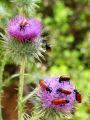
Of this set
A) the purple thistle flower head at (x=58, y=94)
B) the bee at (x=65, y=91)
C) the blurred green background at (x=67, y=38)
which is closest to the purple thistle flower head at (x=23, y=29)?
the purple thistle flower head at (x=58, y=94)

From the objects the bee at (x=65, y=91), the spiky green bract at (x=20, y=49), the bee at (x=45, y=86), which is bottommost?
the bee at (x=65, y=91)

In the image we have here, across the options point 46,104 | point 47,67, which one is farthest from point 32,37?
point 47,67

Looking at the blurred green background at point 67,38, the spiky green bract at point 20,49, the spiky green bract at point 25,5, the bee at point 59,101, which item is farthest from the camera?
the blurred green background at point 67,38

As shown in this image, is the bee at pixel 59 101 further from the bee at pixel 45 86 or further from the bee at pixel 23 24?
the bee at pixel 23 24

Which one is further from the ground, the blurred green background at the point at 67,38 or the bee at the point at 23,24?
the blurred green background at the point at 67,38

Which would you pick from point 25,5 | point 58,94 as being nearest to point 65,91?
point 58,94

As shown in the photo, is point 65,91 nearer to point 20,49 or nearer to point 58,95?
point 58,95

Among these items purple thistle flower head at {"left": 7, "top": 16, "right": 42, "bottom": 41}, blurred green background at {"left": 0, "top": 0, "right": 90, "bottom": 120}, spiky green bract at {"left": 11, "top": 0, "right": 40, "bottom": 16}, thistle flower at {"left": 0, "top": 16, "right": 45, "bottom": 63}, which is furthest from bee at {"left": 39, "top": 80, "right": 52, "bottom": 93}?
blurred green background at {"left": 0, "top": 0, "right": 90, "bottom": 120}
